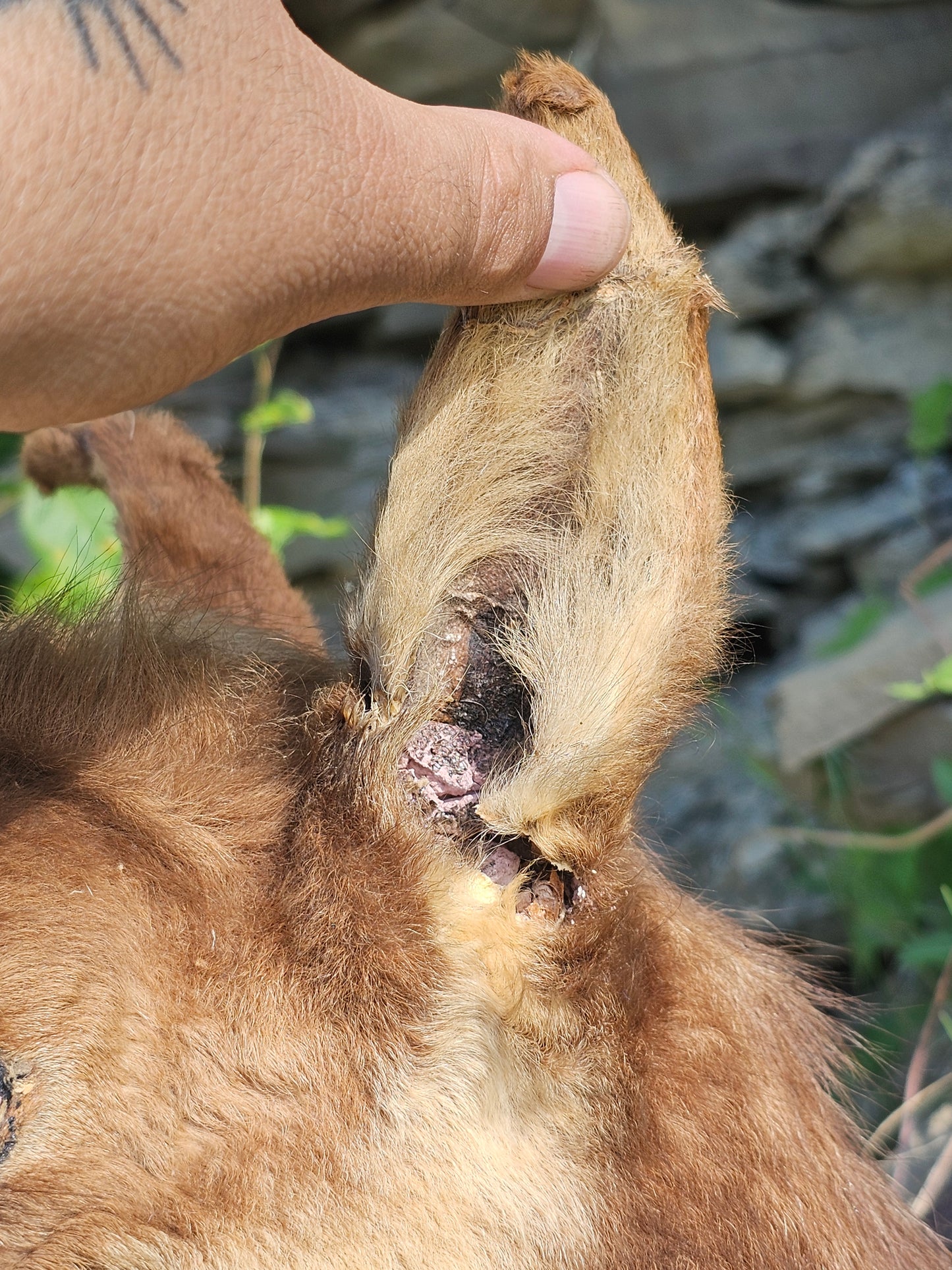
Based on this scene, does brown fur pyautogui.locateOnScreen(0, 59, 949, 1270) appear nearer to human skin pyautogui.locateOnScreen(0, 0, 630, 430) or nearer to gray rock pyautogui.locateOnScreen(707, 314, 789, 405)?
human skin pyautogui.locateOnScreen(0, 0, 630, 430)

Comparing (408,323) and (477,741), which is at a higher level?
(408,323)

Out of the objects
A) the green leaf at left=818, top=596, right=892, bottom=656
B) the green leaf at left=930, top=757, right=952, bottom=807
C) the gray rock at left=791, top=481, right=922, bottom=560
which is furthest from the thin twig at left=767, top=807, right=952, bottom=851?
the gray rock at left=791, top=481, right=922, bottom=560

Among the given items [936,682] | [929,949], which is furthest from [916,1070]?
[936,682]

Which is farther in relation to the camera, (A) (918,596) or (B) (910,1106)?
(A) (918,596)

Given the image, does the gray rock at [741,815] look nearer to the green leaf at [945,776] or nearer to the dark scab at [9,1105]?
the green leaf at [945,776]

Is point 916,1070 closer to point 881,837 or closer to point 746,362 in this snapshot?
point 881,837

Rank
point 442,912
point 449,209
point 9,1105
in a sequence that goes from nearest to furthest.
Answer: point 449,209
point 9,1105
point 442,912

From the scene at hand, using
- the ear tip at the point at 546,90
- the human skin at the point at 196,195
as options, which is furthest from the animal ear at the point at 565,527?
the human skin at the point at 196,195
